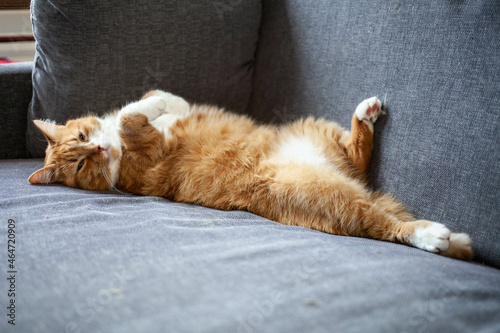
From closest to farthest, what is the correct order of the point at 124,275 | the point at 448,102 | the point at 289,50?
1. the point at 124,275
2. the point at 448,102
3. the point at 289,50

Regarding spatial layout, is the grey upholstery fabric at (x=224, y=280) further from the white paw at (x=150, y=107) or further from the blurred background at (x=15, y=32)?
the blurred background at (x=15, y=32)

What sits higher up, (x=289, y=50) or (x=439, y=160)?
(x=289, y=50)

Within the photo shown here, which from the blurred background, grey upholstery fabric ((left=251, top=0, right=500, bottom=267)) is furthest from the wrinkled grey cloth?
the blurred background

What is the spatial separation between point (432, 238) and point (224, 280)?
2.55 ft

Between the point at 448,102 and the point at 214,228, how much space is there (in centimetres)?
99

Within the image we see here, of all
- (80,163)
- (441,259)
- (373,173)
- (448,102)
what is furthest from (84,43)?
(441,259)

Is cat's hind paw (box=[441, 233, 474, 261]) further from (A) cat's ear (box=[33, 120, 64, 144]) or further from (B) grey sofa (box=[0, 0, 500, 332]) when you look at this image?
(A) cat's ear (box=[33, 120, 64, 144])

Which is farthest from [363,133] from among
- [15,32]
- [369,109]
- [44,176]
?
[15,32]

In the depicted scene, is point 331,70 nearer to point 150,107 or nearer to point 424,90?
point 424,90

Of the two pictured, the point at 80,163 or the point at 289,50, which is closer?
the point at 80,163

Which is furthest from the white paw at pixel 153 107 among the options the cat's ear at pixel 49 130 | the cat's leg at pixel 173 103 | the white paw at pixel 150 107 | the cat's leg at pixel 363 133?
the cat's leg at pixel 363 133

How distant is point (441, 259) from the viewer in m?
1.31

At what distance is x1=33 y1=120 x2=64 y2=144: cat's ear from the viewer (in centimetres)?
192

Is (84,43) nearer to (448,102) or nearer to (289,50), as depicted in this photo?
(289,50)
